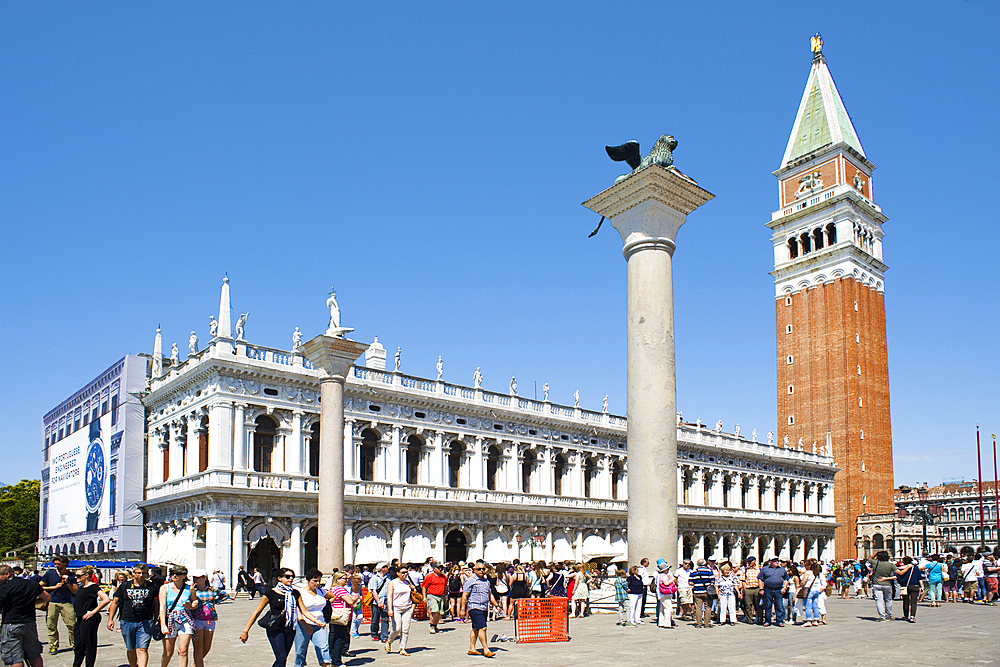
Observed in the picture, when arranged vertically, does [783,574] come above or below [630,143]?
below

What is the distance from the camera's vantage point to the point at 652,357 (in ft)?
60.8

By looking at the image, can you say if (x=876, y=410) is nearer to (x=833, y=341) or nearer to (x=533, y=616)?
(x=833, y=341)

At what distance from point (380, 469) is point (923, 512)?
43163 mm

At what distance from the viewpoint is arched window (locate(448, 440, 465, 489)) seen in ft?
144

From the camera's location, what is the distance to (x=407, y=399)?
4147 cm

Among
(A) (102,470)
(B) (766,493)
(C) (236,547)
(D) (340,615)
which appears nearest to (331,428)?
(D) (340,615)

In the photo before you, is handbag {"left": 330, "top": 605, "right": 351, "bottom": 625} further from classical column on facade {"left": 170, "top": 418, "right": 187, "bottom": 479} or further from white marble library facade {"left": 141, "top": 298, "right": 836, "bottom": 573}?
classical column on facade {"left": 170, "top": 418, "right": 187, "bottom": 479}

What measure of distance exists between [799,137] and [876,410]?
23120 mm

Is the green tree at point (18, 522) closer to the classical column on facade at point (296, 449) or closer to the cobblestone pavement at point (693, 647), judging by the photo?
the classical column on facade at point (296, 449)

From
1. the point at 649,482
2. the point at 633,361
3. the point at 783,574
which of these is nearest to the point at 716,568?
the point at 783,574

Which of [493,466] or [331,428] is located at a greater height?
[331,428]

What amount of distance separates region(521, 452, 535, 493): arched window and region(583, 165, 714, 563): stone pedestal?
28.5 meters

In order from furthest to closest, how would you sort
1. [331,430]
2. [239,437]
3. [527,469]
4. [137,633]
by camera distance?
[527,469] → [239,437] → [331,430] → [137,633]

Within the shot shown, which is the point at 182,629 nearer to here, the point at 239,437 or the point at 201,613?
the point at 201,613
